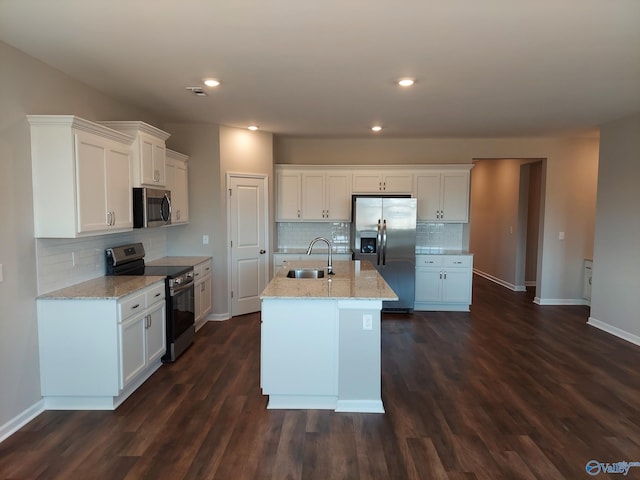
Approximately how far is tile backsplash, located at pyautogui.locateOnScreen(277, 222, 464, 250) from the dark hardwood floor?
2.55m

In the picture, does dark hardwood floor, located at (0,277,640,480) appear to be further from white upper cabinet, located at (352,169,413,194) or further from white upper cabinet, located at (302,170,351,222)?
white upper cabinet, located at (352,169,413,194)

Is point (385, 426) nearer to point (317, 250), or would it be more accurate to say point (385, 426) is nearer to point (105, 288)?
point (105, 288)

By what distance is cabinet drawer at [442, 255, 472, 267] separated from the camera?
238 inches

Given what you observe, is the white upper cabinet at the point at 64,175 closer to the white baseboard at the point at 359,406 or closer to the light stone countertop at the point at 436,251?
the white baseboard at the point at 359,406

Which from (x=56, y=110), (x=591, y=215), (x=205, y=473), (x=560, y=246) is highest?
(x=56, y=110)

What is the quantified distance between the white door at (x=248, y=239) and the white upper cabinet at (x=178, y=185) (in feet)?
1.94

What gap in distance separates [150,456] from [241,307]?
3.25m

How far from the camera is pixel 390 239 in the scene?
19.4 ft

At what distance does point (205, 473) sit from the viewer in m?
2.35

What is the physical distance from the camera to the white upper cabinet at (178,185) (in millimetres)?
4738

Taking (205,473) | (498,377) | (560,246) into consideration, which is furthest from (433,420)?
(560,246)

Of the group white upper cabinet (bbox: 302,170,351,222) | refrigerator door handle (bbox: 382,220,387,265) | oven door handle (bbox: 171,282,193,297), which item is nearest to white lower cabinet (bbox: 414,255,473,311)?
refrigerator door handle (bbox: 382,220,387,265)

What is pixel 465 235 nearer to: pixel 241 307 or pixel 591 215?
pixel 591 215

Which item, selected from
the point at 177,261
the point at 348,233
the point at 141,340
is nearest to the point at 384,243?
the point at 348,233
